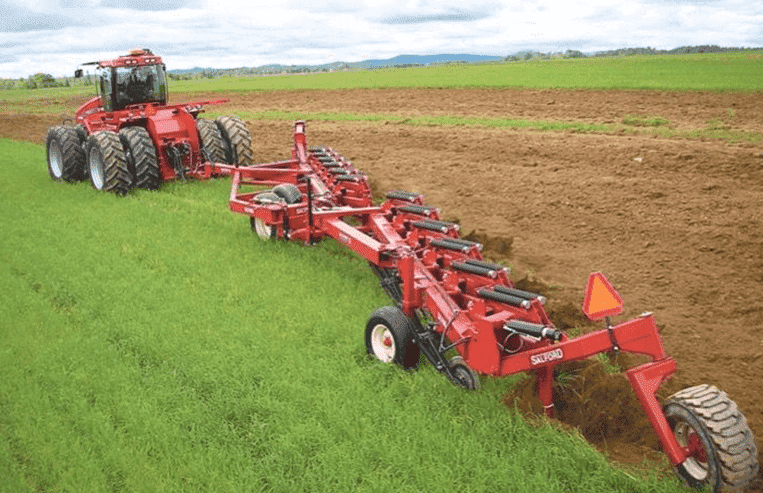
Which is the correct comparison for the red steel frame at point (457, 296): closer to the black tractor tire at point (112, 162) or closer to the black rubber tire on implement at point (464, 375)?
the black rubber tire on implement at point (464, 375)

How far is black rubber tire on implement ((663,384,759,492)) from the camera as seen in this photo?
321cm

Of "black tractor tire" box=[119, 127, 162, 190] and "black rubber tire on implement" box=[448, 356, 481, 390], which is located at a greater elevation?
"black tractor tire" box=[119, 127, 162, 190]

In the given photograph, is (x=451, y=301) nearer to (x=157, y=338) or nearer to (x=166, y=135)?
(x=157, y=338)

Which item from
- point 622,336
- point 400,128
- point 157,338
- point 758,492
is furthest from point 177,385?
point 400,128

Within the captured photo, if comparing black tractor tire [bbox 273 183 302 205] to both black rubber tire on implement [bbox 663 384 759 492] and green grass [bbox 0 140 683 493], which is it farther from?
black rubber tire on implement [bbox 663 384 759 492]

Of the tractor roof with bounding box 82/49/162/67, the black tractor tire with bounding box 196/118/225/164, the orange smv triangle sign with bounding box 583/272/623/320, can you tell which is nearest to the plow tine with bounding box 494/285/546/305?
the orange smv triangle sign with bounding box 583/272/623/320

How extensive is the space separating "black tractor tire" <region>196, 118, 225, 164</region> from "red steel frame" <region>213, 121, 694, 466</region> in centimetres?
372

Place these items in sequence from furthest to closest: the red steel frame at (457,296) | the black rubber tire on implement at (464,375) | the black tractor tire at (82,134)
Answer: the black tractor tire at (82,134)
the black rubber tire on implement at (464,375)
the red steel frame at (457,296)

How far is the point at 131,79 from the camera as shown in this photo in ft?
42.5

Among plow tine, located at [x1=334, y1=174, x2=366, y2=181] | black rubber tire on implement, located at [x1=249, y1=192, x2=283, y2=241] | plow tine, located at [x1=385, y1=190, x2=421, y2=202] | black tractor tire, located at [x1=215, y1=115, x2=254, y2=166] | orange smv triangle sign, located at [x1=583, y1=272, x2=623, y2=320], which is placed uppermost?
black tractor tire, located at [x1=215, y1=115, x2=254, y2=166]

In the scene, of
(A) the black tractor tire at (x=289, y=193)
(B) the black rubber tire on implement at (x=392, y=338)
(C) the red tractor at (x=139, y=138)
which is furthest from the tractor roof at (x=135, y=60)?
(B) the black rubber tire on implement at (x=392, y=338)

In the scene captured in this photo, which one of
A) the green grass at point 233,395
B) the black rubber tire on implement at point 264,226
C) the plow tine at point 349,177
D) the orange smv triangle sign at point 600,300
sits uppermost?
the plow tine at point 349,177

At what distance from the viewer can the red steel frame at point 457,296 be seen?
3.55 metres

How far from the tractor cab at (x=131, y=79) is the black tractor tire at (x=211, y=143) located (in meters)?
1.59
